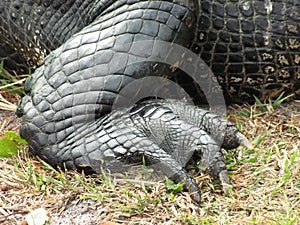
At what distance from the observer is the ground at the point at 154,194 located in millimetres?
2467

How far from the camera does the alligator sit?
2.72 meters

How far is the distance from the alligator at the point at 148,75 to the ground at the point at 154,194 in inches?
2.7

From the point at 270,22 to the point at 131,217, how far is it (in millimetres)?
1339

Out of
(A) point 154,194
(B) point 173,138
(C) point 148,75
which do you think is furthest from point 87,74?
(A) point 154,194

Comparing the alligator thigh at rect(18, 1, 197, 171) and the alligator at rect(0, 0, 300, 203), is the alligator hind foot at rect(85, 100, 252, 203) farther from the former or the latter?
the alligator thigh at rect(18, 1, 197, 171)

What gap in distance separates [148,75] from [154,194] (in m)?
0.59

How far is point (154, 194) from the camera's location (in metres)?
2.56

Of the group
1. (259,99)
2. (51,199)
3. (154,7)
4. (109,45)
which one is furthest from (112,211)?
(259,99)

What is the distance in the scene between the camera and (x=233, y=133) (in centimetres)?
276

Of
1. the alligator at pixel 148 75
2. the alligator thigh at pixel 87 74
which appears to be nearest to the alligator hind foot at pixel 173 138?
the alligator at pixel 148 75

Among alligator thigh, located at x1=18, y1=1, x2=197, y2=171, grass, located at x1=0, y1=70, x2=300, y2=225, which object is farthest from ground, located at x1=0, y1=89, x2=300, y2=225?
alligator thigh, located at x1=18, y1=1, x2=197, y2=171

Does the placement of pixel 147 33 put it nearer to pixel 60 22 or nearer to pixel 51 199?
pixel 60 22

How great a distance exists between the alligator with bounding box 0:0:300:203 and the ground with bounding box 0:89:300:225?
0.07 m

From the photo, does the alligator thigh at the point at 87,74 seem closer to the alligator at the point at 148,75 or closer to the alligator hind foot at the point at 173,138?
the alligator at the point at 148,75
